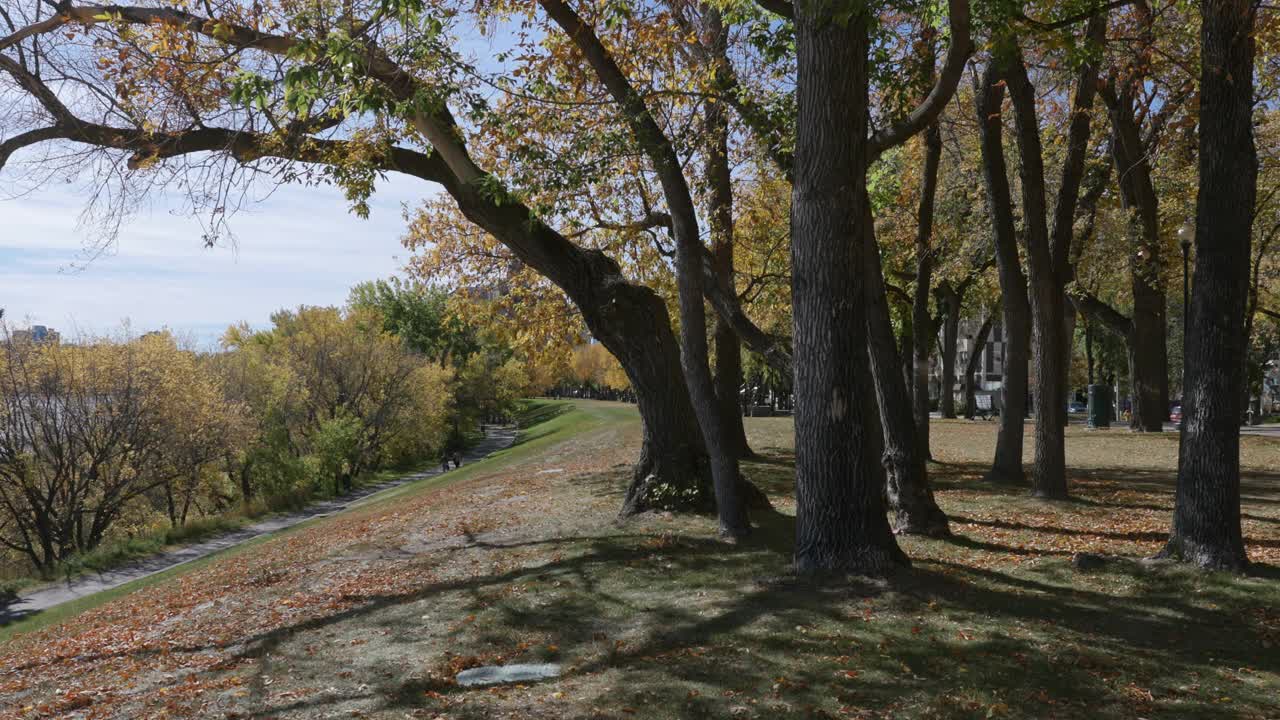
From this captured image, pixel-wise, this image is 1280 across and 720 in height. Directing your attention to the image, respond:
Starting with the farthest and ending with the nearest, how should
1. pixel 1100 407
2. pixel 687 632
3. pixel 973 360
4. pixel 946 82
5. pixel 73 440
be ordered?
pixel 973 360 → pixel 73 440 → pixel 1100 407 → pixel 946 82 → pixel 687 632

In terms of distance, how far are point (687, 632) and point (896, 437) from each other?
4.30 meters

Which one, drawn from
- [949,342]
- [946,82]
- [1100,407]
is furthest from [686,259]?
[949,342]

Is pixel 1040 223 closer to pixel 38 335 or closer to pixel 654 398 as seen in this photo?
pixel 654 398

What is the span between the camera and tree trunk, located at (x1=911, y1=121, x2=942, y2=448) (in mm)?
14852

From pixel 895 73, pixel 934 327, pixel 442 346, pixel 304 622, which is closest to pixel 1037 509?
pixel 895 73

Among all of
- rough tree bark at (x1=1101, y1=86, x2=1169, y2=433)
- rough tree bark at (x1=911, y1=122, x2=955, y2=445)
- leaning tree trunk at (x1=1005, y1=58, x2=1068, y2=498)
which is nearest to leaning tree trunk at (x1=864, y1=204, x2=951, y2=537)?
leaning tree trunk at (x1=1005, y1=58, x2=1068, y2=498)

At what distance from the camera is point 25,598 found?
22.8 meters

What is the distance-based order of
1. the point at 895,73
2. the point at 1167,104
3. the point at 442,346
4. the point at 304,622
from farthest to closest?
the point at 442,346 → the point at 1167,104 → the point at 895,73 → the point at 304,622

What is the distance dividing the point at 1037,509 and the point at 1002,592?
17.9ft

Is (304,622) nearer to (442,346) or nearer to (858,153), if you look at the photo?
(858,153)

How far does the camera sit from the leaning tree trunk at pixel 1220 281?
751 cm

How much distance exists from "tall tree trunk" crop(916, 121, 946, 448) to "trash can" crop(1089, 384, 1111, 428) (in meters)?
14.9

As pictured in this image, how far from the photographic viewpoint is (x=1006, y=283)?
46.0ft

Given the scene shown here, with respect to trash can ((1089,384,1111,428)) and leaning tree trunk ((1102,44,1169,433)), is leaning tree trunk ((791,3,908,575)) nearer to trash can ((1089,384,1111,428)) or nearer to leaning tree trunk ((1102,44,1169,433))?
leaning tree trunk ((1102,44,1169,433))
